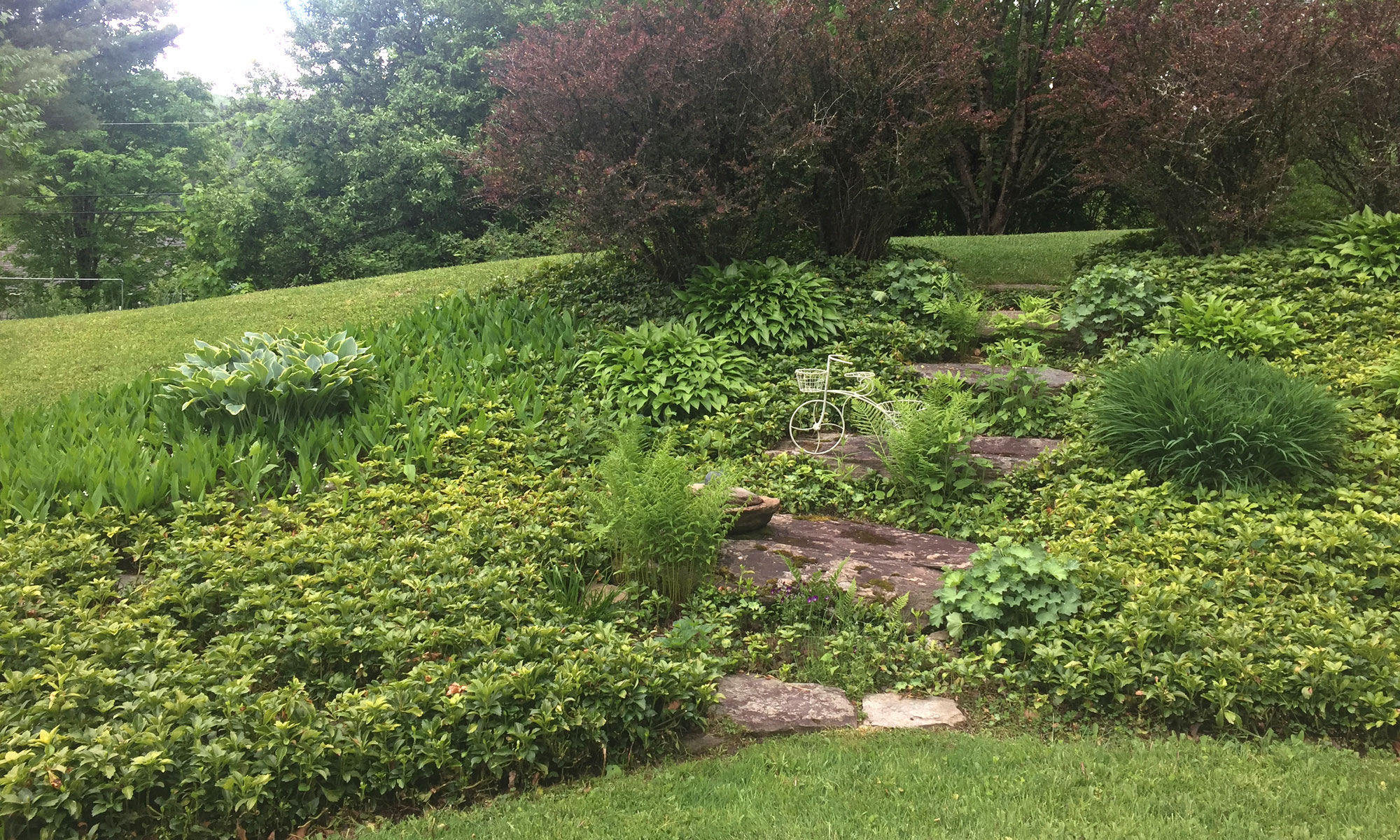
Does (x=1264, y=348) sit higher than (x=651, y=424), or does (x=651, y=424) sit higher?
(x=1264, y=348)

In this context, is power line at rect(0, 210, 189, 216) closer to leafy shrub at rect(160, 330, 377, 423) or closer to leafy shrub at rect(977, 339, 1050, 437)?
leafy shrub at rect(160, 330, 377, 423)

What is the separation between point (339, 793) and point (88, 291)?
27.2 metres

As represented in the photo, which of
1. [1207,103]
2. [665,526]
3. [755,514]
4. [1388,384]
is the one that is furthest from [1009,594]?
[1207,103]

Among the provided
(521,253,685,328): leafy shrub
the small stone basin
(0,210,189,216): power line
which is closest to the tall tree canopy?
(0,210,189,216): power line

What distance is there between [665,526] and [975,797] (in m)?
1.92

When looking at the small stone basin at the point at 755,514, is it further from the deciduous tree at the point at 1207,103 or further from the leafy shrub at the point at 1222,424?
the deciduous tree at the point at 1207,103

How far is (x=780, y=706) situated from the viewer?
341 cm

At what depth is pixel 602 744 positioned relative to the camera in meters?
3.09

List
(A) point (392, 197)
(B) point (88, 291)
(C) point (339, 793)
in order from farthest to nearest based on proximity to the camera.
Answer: (B) point (88, 291)
(A) point (392, 197)
(C) point (339, 793)

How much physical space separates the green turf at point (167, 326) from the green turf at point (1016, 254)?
6011 mm

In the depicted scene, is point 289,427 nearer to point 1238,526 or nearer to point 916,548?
point 916,548

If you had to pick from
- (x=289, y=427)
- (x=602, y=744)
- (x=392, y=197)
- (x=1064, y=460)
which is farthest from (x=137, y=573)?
(x=392, y=197)

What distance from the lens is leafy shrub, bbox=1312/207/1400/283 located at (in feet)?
23.1

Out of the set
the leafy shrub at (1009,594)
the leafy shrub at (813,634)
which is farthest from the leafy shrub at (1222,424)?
the leafy shrub at (813,634)
